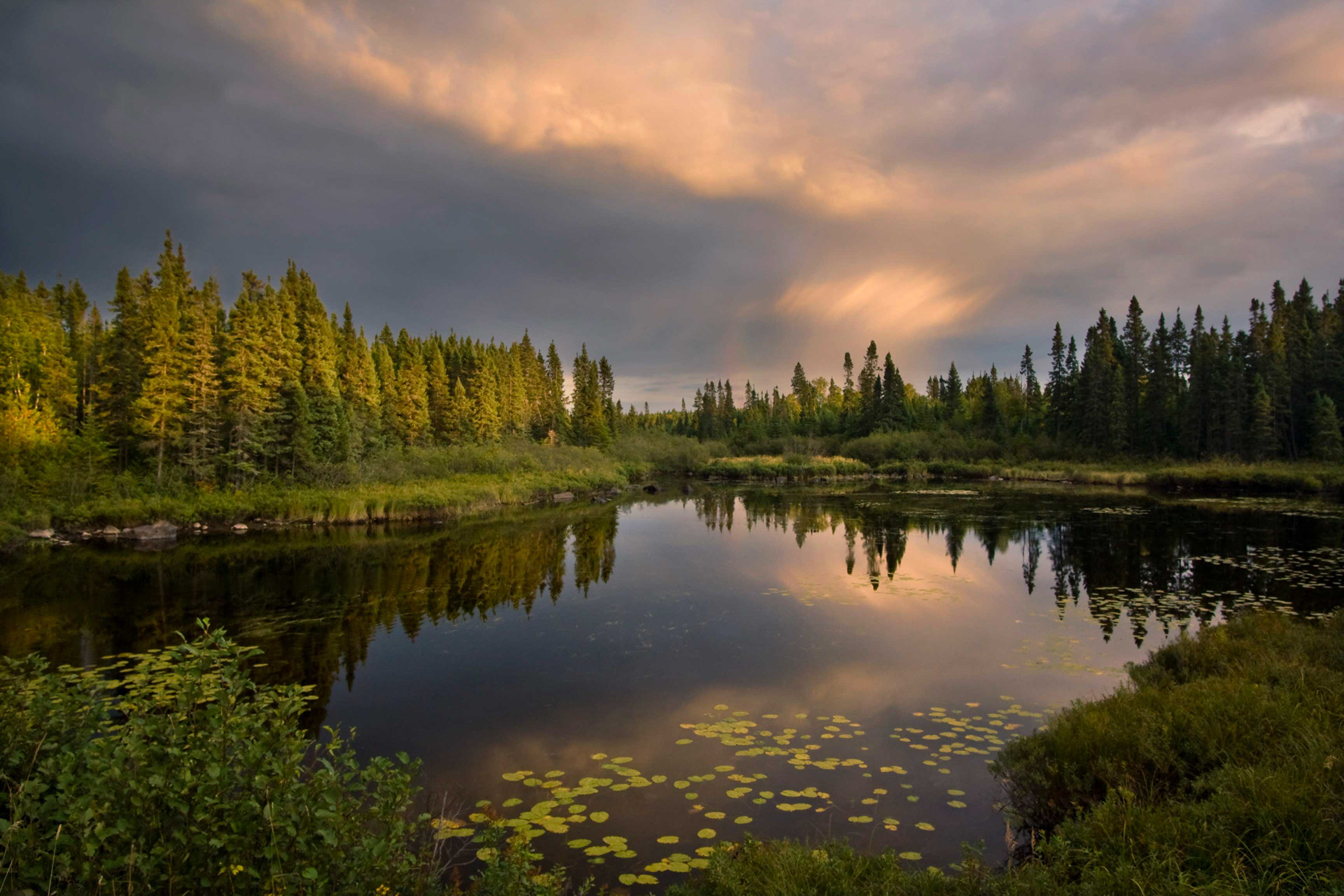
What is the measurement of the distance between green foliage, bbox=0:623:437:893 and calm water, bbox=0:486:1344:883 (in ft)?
8.49

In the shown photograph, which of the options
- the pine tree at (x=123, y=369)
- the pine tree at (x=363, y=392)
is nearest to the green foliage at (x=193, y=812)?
the pine tree at (x=123, y=369)

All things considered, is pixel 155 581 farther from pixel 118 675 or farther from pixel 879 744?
pixel 879 744

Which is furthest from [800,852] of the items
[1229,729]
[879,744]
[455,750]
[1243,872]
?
[455,750]

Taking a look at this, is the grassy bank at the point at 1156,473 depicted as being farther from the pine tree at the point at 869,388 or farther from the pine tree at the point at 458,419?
the pine tree at the point at 458,419

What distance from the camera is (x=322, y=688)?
9.43 metres

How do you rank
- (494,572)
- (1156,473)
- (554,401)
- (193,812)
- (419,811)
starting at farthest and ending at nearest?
(554,401)
(1156,473)
(494,572)
(419,811)
(193,812)

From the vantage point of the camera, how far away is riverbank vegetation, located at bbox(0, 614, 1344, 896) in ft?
9.94

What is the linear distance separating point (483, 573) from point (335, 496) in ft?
50.1

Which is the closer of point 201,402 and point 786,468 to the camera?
point 201,402

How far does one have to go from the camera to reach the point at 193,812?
10.2ft

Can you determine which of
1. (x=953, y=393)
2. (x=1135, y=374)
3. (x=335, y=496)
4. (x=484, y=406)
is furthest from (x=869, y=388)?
(x=335, y=496)

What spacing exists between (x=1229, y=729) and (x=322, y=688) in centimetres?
1040

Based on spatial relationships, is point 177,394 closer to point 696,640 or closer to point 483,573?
point 483,573

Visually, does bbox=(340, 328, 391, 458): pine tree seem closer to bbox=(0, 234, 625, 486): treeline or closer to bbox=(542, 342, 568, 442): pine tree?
bbox=(0, 234, 625, 486): treeline
